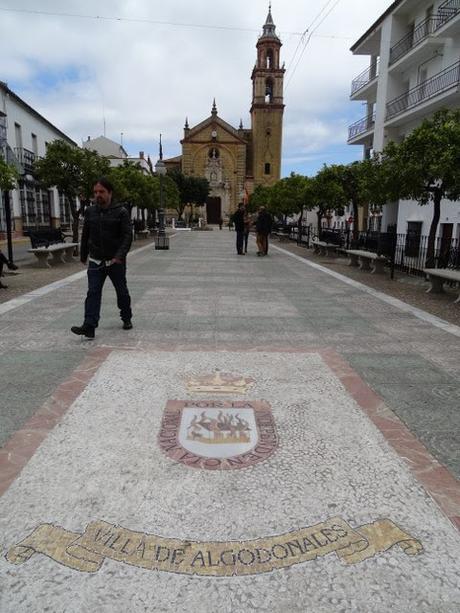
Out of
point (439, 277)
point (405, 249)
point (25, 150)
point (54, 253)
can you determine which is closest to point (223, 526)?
point (439, 277)

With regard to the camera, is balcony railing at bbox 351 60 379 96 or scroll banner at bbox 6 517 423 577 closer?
scroll banner at bbox 6 517 423 577

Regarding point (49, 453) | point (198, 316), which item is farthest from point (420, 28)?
point (49, 453)

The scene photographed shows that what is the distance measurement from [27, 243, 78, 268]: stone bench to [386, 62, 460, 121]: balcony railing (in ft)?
50.9

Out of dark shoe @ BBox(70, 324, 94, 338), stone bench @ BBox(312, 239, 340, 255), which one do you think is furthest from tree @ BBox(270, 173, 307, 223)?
dark shoe @ BBox(70, 324, 94, 338)

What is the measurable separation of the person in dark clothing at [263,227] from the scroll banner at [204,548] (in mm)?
14038

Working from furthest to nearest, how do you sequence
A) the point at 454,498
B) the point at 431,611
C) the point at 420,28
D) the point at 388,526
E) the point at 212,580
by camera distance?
the point at 420,28 → the point at 454,498 → the point at 388,526 → the point at 212,580 → the point at 431,611

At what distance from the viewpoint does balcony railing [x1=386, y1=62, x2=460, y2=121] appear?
61.0ft

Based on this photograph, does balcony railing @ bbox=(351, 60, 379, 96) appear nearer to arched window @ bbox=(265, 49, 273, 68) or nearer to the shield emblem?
the shield emblem

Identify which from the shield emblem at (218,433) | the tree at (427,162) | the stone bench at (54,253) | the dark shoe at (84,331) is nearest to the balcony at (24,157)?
the stone bench at (54,253)

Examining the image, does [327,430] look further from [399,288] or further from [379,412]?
[399,288]

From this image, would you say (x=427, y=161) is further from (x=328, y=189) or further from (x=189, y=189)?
(x=189, y=189)

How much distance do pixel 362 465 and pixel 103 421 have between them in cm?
178

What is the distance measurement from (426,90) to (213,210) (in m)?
54.4

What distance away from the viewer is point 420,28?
2130 centimetres
